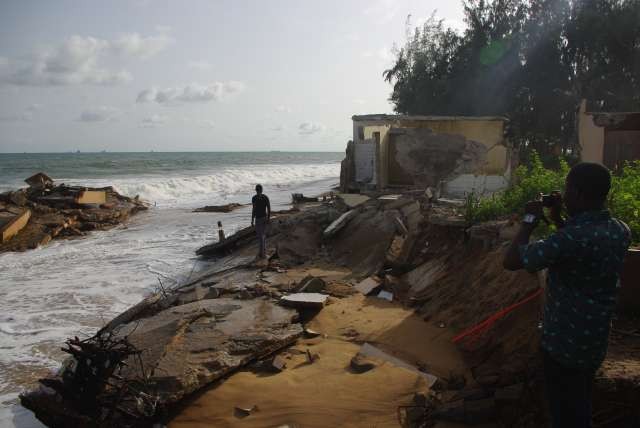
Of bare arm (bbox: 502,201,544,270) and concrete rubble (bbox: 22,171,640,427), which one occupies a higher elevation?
bare arm (bbox: 502,201,544,270)

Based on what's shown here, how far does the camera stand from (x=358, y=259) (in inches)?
384

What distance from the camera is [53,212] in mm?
18438

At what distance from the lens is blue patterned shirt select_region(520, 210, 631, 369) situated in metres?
2.54

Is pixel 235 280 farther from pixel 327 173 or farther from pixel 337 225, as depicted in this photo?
pixel 327 173

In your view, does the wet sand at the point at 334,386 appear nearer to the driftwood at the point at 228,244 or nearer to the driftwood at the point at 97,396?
the driftwood at the point at 97,396

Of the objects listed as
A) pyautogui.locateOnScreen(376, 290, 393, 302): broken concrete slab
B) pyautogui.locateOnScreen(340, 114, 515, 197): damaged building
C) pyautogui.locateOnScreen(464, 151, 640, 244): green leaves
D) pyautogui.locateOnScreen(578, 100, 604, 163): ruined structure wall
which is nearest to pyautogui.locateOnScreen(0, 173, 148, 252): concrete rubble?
pyautogui.locateOnScreen(340, 114, 515, 197): damaged building

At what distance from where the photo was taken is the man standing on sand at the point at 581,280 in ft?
8.36

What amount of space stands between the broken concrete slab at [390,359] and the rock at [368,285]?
2.01 meters

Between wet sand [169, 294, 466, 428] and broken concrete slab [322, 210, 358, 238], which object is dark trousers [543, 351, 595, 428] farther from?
broken concrete slab [322, 210, 358, 238]

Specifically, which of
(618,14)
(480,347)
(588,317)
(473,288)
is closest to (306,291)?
(473,288)

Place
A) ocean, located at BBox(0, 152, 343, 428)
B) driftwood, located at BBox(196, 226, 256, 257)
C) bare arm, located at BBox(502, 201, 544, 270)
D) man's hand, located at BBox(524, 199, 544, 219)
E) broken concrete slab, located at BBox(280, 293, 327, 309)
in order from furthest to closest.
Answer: driftwood, located at BBox(196, 226, 256, 257), ocean, located at BBox(0, 152, 343, 428), broken concrete slab, located at BBox(280, 293, 327, 309), man's hand, located at BBox(524, 199, 544, 219), bare arm, located at BBox(502, 201, 544, 270)

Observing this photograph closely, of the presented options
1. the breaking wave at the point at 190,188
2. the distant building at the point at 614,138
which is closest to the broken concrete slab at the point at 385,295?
the distant building at the point at 614,138

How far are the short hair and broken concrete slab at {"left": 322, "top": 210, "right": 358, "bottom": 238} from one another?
8.47 metres

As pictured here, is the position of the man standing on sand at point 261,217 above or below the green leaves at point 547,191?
below
